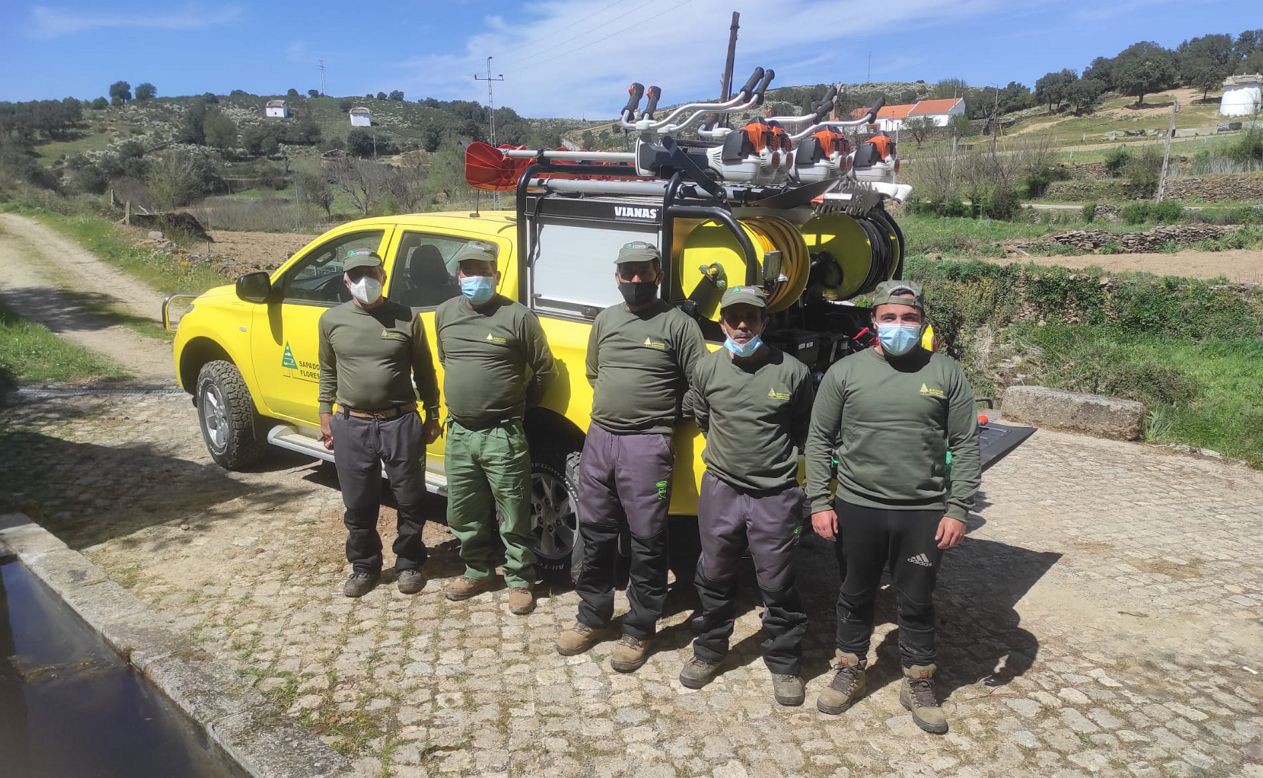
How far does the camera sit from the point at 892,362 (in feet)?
11.6

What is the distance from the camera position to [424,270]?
16.9 ft

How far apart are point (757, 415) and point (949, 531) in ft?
2.89

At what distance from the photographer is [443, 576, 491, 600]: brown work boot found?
15.1ft

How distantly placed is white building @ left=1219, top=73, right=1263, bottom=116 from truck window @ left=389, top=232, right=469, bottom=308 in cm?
7630

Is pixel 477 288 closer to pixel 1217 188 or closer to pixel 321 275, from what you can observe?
pixel 321 275

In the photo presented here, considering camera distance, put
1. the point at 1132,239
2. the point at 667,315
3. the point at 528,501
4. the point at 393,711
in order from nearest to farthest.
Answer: the point at 393,711 → the point at 667,315 → the point at 528,501 → the point at 1132,239

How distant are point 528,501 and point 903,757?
2.12m

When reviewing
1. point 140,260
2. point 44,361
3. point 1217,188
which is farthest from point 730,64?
point 1217,188

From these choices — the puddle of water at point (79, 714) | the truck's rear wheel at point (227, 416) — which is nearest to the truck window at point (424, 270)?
the truck's rear wheel at point (227, 416)

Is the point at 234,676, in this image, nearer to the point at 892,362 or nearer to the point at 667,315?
the point at 667,315

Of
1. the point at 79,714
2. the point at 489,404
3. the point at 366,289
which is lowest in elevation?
the point at 79,714

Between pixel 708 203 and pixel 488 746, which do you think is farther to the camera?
pixel 708 203

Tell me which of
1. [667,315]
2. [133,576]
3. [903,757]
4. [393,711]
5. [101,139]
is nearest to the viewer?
[903,757]

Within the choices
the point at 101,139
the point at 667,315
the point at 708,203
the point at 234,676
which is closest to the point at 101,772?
the point at 234,676
